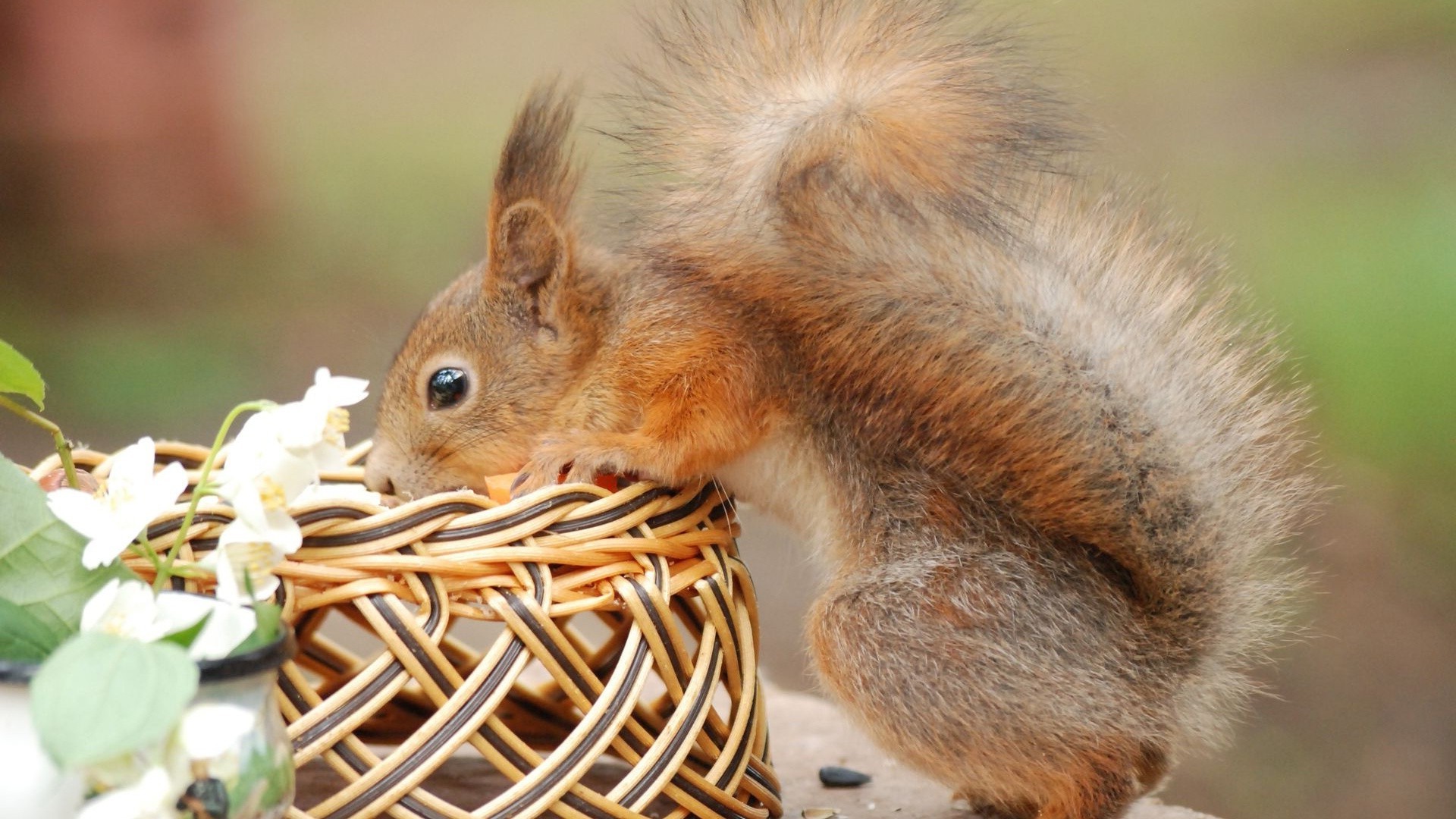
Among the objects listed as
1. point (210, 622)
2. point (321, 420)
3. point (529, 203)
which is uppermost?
point (529, 203)

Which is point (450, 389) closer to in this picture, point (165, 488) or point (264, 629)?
point (165, 488)

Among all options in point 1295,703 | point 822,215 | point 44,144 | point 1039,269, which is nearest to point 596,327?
point 822,215

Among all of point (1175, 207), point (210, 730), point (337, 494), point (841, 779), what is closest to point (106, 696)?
point (210, 730)

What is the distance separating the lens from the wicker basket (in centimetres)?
117

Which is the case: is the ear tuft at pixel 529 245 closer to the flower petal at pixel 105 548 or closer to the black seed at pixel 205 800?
the flower petal at pixel 105 548

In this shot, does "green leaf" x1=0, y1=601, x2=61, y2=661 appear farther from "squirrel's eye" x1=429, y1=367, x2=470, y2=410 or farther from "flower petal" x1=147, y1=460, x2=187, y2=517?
"squirrel's eye" x1=429, y1=367, x2=470, y2=410

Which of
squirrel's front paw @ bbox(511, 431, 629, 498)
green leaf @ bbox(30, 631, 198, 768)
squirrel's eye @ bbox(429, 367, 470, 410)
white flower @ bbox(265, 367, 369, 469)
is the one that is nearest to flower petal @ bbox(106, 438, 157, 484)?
white flower @ bbox(265, 367, 369, 469)

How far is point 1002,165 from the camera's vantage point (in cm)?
143

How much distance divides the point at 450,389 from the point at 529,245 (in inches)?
8.2

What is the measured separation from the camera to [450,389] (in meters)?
1.72

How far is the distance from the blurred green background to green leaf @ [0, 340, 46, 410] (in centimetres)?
104

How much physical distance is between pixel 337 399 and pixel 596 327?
1.98 ft

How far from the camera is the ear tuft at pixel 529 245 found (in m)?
1.69

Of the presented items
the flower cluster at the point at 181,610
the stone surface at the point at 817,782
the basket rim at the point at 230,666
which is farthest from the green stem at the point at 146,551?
the stone surface at the point at 817,782
